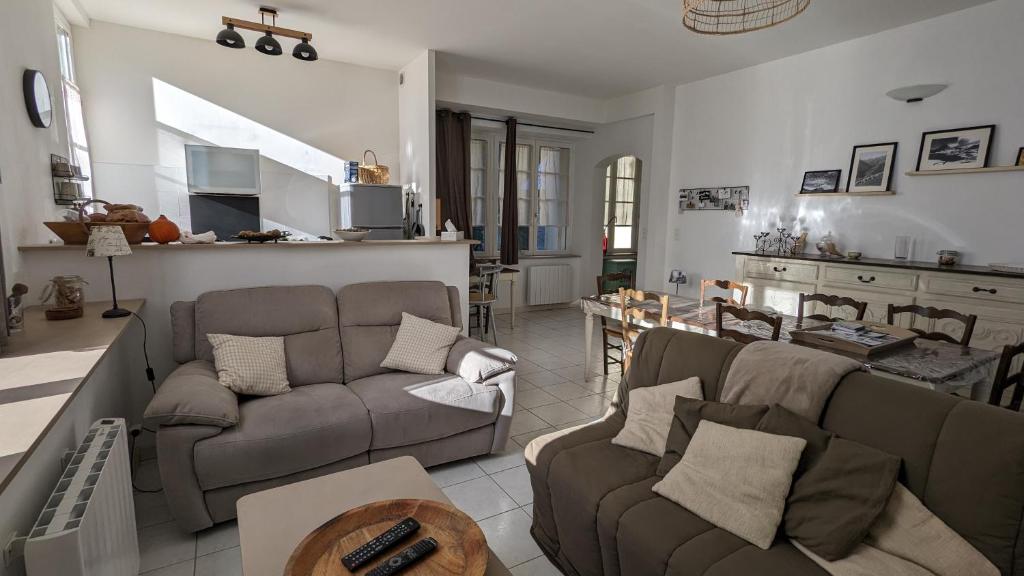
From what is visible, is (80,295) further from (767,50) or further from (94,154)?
(767,50)

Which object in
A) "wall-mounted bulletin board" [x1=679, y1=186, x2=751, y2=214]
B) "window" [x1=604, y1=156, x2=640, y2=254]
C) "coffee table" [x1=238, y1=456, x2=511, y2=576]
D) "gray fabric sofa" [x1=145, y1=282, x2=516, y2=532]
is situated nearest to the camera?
"coffee table" [x1=238, y1=456, x2=511, y2=576]

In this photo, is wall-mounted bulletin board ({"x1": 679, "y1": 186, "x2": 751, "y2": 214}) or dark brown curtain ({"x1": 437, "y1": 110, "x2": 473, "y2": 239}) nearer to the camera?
wall-mounted bulletin board ({"x1": 679, "y1": 186, "x2": 751, "y2": 214})

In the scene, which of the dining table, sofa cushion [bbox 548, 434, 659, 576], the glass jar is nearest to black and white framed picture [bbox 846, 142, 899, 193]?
the dining table

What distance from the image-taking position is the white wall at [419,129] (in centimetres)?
481

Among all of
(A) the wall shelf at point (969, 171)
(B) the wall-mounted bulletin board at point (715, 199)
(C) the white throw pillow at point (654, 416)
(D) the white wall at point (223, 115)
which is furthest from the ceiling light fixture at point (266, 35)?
(A) the wall shelf at point (969, 171)

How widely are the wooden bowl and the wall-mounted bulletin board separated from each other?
5063 millimetres

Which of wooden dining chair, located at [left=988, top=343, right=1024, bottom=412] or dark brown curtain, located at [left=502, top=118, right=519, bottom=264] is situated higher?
dark brown curtain, located at [left=502, top=118, right=519, bottom=264]

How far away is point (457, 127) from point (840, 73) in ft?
13.1

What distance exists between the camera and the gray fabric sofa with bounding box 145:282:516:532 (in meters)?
2.05

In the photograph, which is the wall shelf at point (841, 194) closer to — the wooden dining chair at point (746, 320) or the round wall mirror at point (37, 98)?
the wooden dining chair at point (746, 320)

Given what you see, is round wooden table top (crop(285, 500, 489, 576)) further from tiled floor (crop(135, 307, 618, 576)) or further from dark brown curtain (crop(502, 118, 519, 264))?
dark brown curtain (crop(502, 118, 519, 264))

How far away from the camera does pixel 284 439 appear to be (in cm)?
216

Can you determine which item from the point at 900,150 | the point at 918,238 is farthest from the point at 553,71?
the point at 918,238

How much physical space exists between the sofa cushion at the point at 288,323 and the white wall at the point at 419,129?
2220 mm
